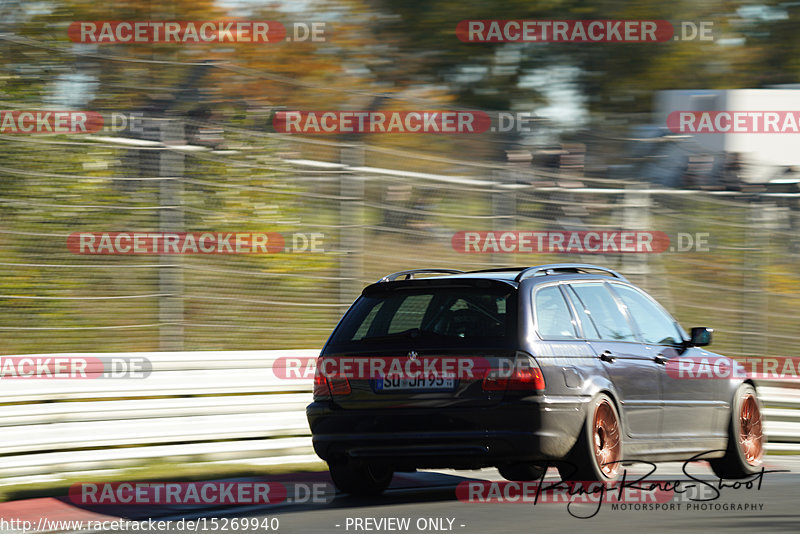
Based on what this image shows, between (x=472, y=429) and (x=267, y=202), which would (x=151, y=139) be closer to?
(x=267, y=202)

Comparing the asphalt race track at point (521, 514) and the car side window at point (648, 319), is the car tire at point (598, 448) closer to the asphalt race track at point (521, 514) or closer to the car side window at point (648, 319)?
the asphalt race track at point (521, 514)

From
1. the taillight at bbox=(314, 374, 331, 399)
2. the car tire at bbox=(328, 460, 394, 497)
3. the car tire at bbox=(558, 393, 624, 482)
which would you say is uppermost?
the taillight at bbox=(314, 374, 331, 399)

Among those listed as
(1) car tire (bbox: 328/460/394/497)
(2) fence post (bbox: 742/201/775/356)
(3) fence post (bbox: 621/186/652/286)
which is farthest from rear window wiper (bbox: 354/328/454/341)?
(2) fence post (bbox: 742/201/775/356)

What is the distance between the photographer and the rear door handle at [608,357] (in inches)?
350

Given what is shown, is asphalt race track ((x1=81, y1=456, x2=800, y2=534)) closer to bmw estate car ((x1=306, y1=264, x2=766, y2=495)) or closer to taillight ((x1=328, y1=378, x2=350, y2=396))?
bmw estate car ((x1=306, y1=264, x2=766, y2=495))

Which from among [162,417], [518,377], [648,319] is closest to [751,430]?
[648,319]

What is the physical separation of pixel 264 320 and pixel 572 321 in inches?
181

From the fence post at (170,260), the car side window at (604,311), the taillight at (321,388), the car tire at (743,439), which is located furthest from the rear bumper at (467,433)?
the fence post at (170,260)

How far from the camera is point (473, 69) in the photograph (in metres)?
27.2

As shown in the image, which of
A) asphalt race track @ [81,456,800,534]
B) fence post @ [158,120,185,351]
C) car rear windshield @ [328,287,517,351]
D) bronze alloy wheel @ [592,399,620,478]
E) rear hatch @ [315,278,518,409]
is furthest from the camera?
fence post @ [158,120,185,351]

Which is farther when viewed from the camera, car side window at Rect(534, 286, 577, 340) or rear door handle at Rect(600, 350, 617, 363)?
rear door handle at Rect(600, 350, 617, 363)

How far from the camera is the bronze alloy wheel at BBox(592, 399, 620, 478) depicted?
859 centimetres

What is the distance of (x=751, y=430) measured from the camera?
10703 millimetres

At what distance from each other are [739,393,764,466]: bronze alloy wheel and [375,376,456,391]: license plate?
3.35 meters
